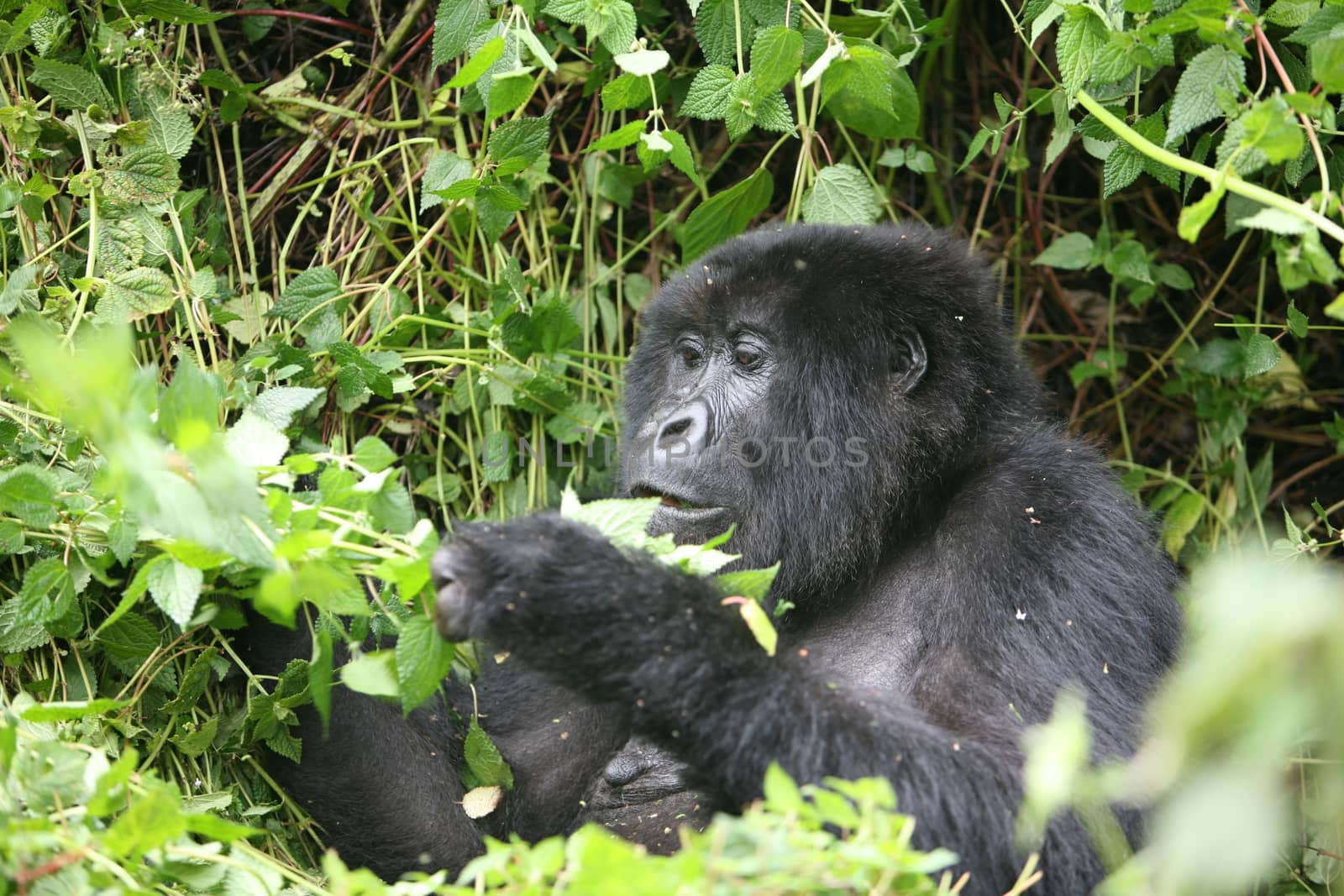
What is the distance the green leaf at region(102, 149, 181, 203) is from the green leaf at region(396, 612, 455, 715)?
80.1 inches

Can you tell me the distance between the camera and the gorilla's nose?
136 inches

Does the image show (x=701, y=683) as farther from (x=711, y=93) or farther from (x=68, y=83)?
(x=68, y=83)

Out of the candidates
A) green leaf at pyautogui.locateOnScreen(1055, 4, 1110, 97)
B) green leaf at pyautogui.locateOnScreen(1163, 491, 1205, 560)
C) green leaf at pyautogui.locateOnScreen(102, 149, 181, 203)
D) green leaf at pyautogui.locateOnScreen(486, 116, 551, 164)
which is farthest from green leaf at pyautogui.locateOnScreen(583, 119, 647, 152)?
green leaf at pyautogui.locateOnScreen(1163, 491, 1205, 560)

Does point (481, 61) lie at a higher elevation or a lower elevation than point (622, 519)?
higher

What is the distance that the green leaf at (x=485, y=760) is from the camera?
12.0 feet

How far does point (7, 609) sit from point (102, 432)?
5.03 feet

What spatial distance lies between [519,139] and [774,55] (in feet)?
2.81

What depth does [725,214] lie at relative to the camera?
4406mm

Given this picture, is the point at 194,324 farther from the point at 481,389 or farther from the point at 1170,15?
the point at 1170,15

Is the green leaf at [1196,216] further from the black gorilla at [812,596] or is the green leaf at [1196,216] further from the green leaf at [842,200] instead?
the green leaf at [842,200]

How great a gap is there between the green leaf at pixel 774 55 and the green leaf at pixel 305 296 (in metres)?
1.51

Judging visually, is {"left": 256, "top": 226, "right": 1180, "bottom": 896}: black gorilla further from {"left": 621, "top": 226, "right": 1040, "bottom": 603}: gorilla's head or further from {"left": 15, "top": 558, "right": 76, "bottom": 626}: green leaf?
{"left": 15, "top": 558, "right": 76, "bottom": 626}: green leaf

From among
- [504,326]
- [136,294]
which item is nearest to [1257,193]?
[504,326]

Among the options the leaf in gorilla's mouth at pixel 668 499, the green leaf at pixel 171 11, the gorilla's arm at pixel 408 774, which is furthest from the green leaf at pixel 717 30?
the gorilla's arm at pixel 408 774
